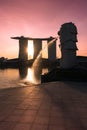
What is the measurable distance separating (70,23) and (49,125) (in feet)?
65.8

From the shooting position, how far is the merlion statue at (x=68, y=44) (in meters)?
26.6

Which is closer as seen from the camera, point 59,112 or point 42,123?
point 42,123

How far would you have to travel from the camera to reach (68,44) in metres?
26.8

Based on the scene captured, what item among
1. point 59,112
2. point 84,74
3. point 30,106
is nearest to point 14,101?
point 30,106

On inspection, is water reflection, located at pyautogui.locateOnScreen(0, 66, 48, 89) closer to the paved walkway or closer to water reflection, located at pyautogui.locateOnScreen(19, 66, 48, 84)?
water reflection, located at pyautogui.locateOnScreen(19, 66, 48, 84)

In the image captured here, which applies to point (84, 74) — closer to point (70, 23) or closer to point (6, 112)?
point (70, 23)

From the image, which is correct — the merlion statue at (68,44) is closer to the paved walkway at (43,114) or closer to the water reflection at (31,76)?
the paved walkway at (43,114)

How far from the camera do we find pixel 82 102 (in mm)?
11750

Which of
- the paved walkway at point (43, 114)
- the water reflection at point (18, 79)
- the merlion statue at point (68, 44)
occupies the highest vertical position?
the merlion statue at point (68, 44)

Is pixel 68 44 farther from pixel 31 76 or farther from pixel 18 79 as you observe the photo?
pixel 31 76

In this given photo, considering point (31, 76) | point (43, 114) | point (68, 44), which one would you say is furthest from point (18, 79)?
point (43, 114)

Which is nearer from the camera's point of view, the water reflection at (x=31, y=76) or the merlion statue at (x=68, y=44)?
the merlion statue at (x=68, y=44)

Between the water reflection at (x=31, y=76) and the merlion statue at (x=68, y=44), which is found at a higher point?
the merlion statue at (x=68, y=44)

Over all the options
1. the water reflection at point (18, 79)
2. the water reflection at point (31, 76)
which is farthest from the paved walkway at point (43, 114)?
the water reflection at point (31, 76)
